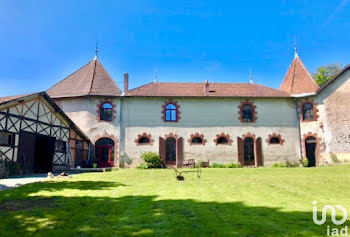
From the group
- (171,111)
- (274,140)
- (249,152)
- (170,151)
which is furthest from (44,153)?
(274,140)

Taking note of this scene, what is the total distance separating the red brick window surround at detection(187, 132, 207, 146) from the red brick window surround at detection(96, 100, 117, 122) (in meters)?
6.41

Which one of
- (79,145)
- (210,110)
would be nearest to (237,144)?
(210,110)

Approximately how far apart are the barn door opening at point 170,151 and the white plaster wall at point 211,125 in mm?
693

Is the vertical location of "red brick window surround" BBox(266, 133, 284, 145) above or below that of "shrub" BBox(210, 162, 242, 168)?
above

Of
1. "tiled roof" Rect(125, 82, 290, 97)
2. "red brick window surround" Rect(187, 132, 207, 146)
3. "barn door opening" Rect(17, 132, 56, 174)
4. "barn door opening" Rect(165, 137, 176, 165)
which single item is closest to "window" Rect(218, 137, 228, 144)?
"red brick window surround" Rect(187, 132, 207, 146)

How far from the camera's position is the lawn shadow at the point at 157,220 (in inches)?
159

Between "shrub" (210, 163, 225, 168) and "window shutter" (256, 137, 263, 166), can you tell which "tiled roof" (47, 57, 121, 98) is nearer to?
"shrub" (210, 163, 225, 168)

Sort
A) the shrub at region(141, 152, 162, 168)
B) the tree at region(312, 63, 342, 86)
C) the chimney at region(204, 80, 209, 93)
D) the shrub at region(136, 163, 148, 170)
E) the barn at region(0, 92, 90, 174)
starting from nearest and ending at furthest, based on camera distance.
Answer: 1. the barn at region(0, 92, 90, 174)
2. the shrub at region(136, 163, 148, 170)
3. the shrub at region(141, 152, 162, 168)
4. the chimney at region(204, 80, 209, 93)
5. the tree at region(312, 63, 342, 86)

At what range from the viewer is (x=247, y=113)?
22.0 m

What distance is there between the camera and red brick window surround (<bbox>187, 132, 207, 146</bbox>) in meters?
21.2

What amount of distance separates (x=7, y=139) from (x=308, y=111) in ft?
69.5

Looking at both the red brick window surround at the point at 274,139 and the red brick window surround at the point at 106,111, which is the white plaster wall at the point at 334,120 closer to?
the red brick window surround at the point at 274,139

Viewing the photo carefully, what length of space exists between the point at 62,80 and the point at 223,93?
1431cm

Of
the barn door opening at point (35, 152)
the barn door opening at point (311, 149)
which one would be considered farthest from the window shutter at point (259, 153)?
the barn door opening at point (35, 152)
